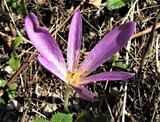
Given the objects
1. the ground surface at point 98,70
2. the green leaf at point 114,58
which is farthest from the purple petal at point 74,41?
the green leaf at point 114,58

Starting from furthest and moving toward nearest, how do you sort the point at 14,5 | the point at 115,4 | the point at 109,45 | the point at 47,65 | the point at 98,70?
the point at 14,5, the point at 98,70, the point at 115,4, the point at 109,45, the point at 47,65

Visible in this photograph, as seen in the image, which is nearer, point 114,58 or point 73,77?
point 73,77

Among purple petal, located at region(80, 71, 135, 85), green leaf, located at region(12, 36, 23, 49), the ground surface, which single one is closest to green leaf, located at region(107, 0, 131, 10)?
the ground surface

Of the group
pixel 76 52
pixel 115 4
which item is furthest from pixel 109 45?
pixel 115 4

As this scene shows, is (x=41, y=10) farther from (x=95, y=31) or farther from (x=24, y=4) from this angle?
(x=95, y=31)

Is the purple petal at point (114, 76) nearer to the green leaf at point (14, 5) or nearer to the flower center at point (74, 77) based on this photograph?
the flower center at point (74, 77)

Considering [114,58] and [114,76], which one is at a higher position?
[114,76]

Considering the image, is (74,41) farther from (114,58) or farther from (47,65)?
(114,58)
